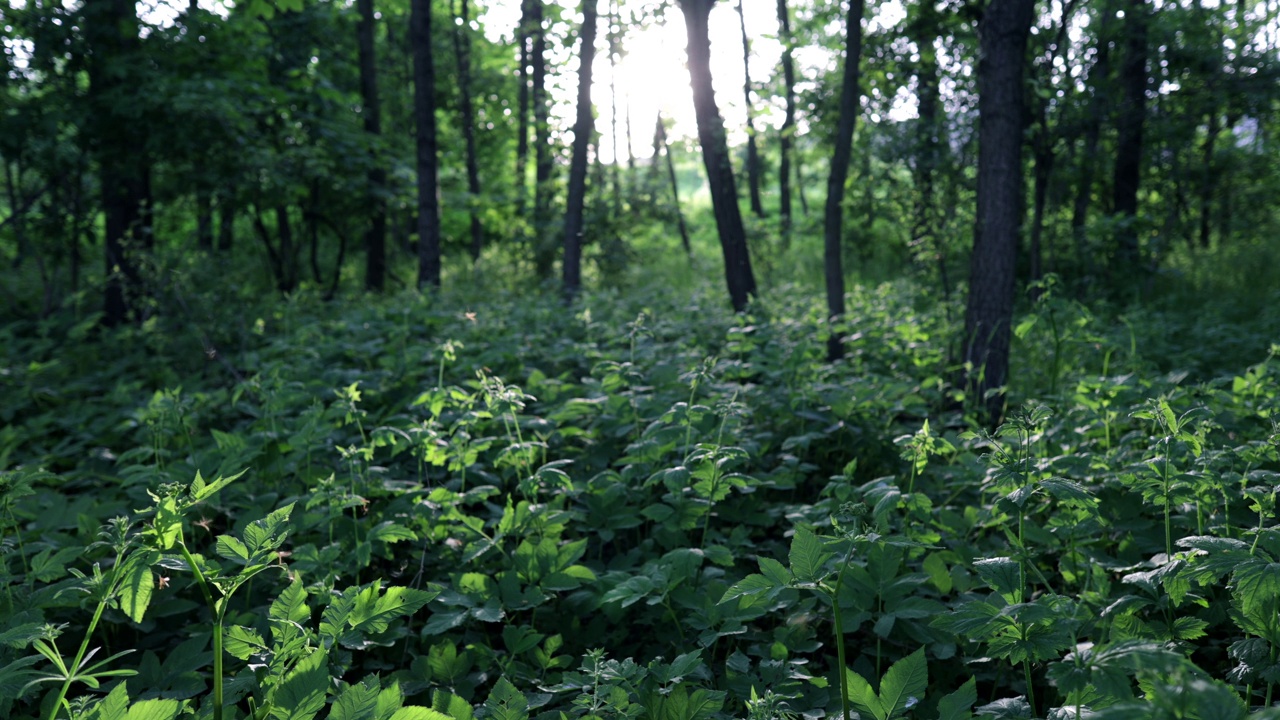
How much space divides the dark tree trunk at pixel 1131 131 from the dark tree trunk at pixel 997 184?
4.10 m

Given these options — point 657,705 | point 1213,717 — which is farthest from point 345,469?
point 1213,717

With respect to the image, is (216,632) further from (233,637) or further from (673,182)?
(673,182)

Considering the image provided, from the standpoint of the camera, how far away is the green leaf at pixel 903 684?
6.29 feet

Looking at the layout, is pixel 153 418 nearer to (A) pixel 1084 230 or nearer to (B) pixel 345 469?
(B) pixel 345 469

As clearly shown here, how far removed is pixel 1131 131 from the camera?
352 inches

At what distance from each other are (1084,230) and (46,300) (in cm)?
1184

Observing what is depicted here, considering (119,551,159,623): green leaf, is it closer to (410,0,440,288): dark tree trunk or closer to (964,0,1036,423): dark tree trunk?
(964,0,1036,423): dark tree trunk

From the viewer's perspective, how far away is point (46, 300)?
8523 mm

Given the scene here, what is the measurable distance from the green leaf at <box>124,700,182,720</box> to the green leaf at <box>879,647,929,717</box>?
5.45 feet

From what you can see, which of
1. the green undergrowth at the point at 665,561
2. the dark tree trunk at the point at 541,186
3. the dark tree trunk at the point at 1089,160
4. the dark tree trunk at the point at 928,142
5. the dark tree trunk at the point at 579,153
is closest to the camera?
the green undergrowth at the point at 665,561

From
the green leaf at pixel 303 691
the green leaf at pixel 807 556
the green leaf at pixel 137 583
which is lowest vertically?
the green leaf at pixel 303 691

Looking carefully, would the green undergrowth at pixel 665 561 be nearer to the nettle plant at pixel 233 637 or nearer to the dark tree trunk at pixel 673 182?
the nettle plant at pixel 233 637

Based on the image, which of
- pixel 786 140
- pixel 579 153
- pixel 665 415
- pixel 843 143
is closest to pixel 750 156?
pixel 786 140

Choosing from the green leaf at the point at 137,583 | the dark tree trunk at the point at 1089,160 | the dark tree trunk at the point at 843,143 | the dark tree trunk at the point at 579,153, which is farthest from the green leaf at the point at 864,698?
the dark tree trunk at the point at 1089,160
